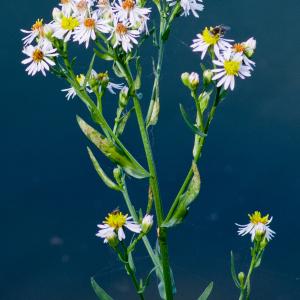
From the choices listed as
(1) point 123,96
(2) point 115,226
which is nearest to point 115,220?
(2) point 115,226

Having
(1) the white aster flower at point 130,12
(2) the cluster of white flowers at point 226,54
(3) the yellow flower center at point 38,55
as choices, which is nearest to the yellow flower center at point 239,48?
(2) the cluster of white flowers at point 226,54

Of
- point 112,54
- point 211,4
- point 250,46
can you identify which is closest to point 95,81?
point 112,54

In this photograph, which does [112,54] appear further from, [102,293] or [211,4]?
[211,4]

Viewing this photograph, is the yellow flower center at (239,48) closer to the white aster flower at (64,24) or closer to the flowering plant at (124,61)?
the flowering plant at (124,61)

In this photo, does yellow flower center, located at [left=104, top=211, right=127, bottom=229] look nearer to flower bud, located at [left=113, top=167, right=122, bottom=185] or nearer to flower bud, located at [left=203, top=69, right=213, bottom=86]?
flower bud, located at [left=113, top=167, right=122, bottom=185]

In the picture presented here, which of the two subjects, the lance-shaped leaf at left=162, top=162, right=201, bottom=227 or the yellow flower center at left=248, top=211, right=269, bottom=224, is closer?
the lance-shaped leaf at left=162, top=162, right=201, bottom=227

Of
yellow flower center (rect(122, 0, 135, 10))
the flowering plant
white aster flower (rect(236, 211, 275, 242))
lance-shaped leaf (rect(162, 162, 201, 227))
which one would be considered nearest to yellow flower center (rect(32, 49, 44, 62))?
the flowering plant
